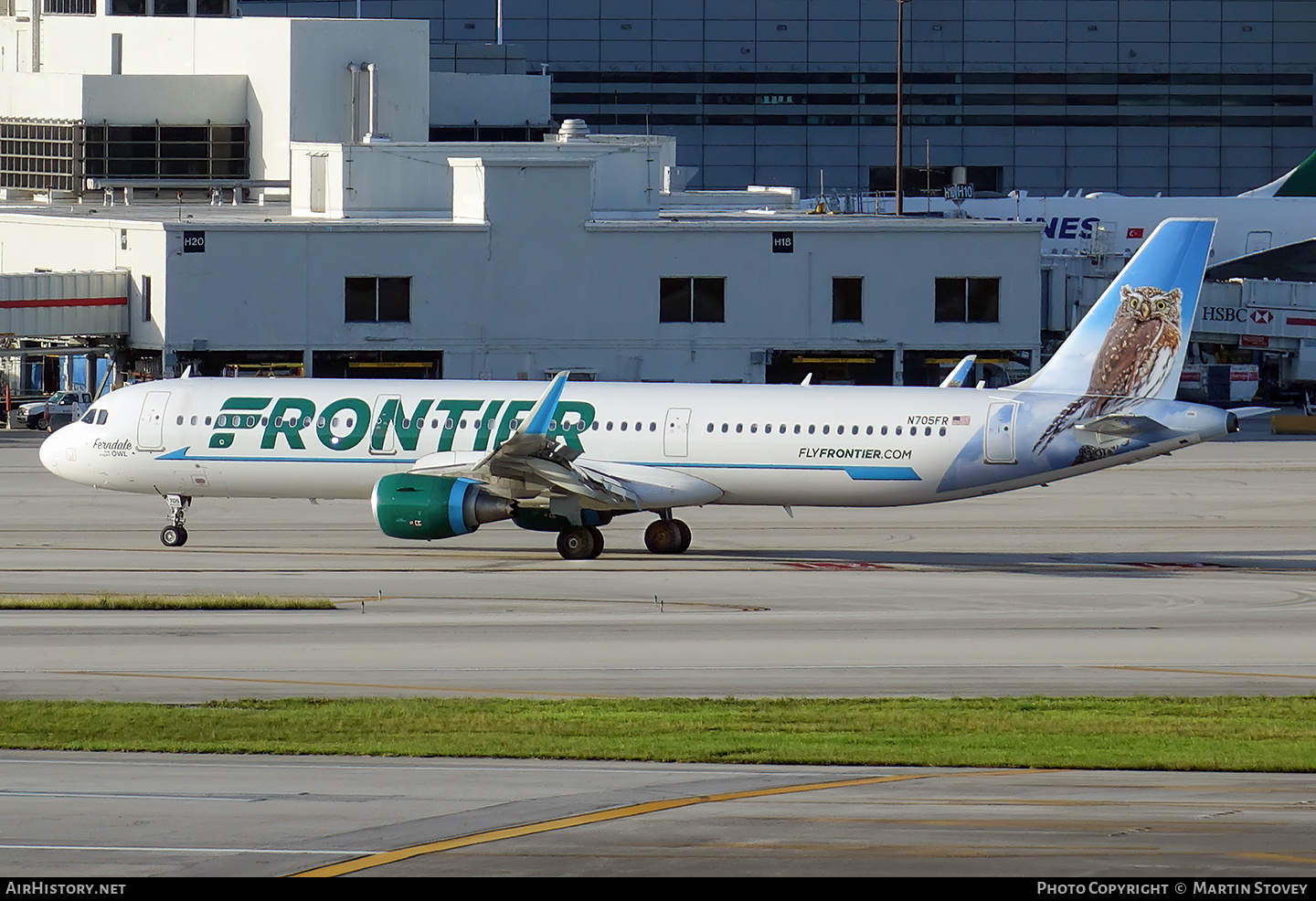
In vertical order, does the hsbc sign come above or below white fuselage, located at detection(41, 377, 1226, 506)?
above


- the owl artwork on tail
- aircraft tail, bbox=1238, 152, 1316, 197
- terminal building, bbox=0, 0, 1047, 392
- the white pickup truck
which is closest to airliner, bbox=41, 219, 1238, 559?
the owl artwork on tail

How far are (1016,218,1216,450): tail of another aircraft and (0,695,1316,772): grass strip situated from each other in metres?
15.2

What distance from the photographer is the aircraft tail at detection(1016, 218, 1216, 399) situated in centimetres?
4041

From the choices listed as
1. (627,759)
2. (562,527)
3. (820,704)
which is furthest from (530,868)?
(562,527)

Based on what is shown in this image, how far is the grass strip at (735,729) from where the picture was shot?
71.3ft

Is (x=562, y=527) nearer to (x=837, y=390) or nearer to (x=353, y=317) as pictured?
(x=837, y=390)

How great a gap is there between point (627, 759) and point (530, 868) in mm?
6264

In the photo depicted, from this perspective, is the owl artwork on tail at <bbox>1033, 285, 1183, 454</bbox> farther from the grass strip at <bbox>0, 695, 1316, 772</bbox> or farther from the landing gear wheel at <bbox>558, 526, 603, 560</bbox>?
the grass strip at <bbox>0, 695, 1316, 772</bbox>

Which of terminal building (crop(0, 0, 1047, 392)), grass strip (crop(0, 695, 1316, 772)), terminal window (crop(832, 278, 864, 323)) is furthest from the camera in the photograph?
terminal window (crop(832, 278, 864, 323))

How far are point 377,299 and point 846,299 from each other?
18.4 meters

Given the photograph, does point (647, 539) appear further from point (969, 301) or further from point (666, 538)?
point (969, 301)

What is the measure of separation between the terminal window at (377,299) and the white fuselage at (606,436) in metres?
28.7

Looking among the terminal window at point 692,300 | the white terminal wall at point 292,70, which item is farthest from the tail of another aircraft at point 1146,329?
the white terminal wall at point 292,70

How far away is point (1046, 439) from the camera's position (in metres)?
40.2
